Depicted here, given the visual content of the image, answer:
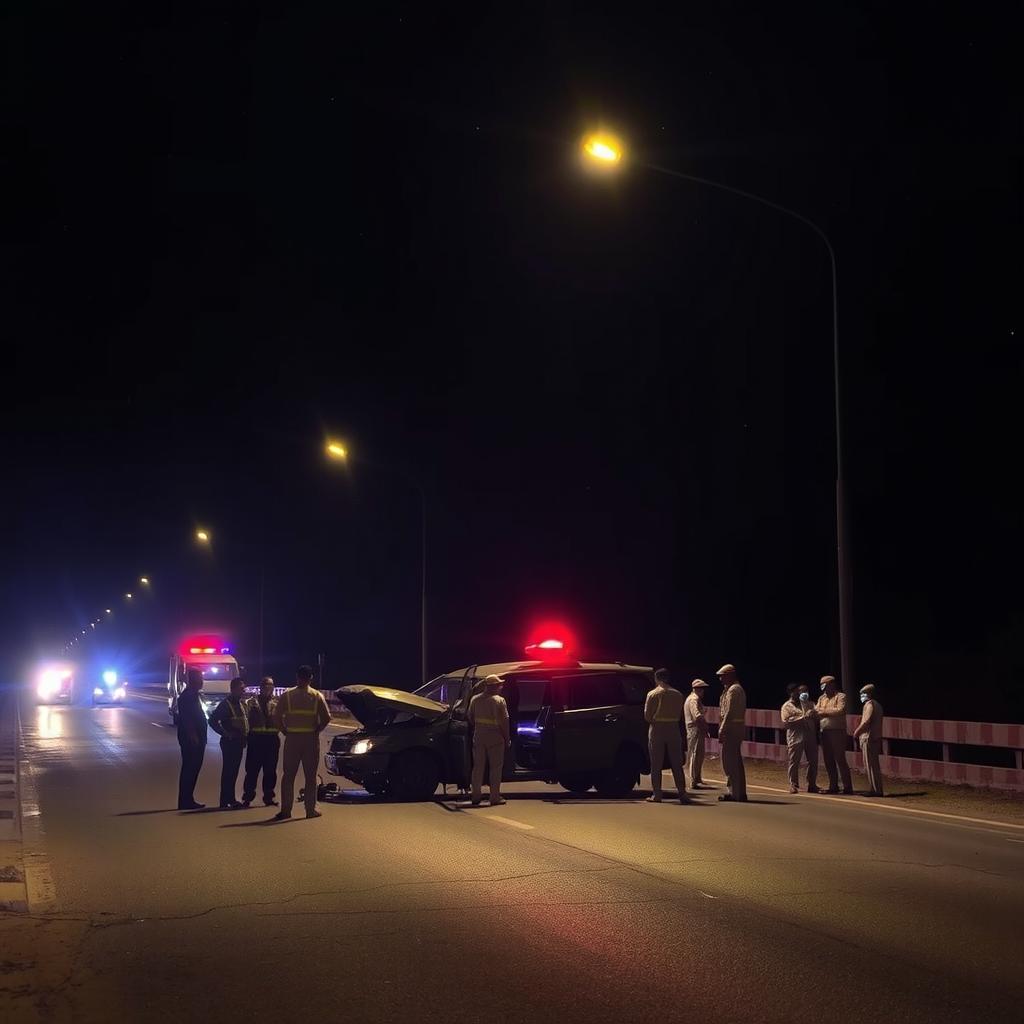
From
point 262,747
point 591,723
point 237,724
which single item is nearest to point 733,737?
point 591,723

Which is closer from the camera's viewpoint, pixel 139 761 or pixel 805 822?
pixel 805 822

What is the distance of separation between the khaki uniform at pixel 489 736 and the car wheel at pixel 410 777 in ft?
2.59

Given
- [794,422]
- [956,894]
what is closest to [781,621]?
[794,422]

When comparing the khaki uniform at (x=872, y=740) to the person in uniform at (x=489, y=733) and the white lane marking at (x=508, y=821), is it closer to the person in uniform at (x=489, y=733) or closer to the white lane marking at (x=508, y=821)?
the person in uniform at (x=489, y=733)

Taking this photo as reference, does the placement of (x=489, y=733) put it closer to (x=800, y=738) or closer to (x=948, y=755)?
(x=800, y=738)

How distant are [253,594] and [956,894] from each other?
106757 mm

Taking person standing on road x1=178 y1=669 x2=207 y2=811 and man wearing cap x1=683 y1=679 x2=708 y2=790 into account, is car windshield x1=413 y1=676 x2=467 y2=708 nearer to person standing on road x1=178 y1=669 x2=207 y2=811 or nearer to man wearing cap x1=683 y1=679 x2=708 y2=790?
man wearing cap x1=683 y1=679 x2=708 y2=790

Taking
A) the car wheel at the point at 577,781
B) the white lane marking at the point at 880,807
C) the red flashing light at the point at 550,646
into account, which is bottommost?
the white lane marking at the point at 880,807

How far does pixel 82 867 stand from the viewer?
12.5 m

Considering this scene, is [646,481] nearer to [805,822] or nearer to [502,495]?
[502,495]

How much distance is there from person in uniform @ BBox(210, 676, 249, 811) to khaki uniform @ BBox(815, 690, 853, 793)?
26.3 feet

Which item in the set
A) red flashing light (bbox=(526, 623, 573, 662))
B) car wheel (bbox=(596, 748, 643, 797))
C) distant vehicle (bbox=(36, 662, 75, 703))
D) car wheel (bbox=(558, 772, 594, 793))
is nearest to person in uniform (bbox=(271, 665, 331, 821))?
car wheel (bbox=(558, 772, 594, 793))

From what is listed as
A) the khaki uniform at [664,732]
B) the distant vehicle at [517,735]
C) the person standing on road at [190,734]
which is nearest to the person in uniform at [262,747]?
the person standing on road at [190,734]

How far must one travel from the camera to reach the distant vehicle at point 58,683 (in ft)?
247
